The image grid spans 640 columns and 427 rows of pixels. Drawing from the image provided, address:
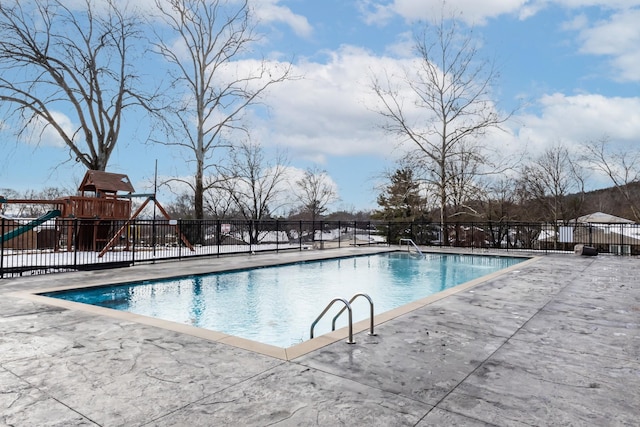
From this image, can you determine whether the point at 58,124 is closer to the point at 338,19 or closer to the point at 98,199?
the point at 98,199

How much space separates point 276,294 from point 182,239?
1002 centimetres

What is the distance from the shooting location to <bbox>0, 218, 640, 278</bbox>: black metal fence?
38.4 feet

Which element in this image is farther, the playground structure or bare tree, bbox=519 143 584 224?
bare tree, bbox=519 143 584 224

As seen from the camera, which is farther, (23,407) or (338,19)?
(338,19)

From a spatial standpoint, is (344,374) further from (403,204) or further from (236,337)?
(403,204)

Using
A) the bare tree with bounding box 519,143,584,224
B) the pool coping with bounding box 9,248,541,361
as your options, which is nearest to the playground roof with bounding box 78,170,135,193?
the pool coping with bounding box 9,248,541,361

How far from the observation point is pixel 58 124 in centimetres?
2086

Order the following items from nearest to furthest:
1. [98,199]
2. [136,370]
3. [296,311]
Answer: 1. [136,370]
2. [296,311]
3. [98,199]

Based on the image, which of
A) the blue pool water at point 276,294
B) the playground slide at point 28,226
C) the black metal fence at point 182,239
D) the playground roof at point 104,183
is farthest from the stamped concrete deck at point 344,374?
the playground roof at point 104,183

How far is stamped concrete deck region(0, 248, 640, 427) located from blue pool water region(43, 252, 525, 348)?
1693 millimetres

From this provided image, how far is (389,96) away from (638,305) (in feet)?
62.1

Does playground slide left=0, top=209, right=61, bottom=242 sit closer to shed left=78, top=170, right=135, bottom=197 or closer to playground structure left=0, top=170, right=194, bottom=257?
playground structure left=0, top=170, right=194, bottom=257

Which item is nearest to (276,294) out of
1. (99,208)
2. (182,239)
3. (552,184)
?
(182,239)

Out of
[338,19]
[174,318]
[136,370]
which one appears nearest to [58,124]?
[338,19]
